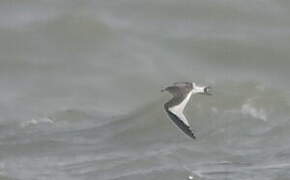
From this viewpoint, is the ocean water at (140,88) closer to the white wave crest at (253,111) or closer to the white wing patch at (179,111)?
the white wave crest at (253,111)

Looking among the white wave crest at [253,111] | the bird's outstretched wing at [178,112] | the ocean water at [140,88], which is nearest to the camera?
the bird's outstretched wing at [178,112]

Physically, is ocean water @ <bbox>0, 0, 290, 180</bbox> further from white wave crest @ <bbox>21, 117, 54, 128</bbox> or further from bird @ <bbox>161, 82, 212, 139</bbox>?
bird @ <bbox>161, 82, 212, 139</bbox>

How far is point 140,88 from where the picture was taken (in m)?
15.0

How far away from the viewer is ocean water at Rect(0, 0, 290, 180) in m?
11.7

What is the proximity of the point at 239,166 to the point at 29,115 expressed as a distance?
3593 millimetres

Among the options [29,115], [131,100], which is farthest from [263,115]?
[29,115]

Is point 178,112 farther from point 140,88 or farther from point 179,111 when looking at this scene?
point 140,88

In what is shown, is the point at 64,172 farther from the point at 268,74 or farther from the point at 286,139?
the point at 268,74

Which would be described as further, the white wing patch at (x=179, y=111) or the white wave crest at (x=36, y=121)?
the white wave crest at (x=36, y=121)

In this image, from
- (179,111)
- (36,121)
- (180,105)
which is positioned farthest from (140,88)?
(179,111)

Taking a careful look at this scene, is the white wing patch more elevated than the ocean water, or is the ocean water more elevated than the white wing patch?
the ocean water

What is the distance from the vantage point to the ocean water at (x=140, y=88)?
11711 mm

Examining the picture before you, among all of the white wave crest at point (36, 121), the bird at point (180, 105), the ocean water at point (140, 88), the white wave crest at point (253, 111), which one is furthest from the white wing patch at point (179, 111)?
the white wave crest at point (36, 121)

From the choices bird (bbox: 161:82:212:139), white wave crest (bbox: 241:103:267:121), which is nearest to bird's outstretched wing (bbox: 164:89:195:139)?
bird (bbox: 161:82:212:139)
